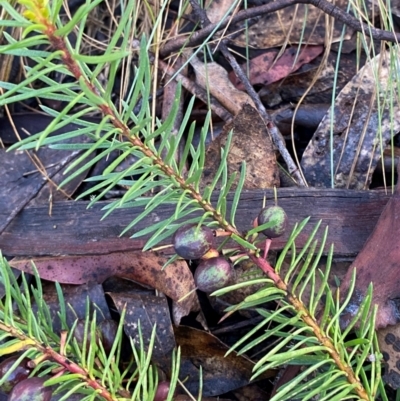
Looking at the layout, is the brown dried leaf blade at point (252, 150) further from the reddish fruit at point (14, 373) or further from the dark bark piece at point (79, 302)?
the reddish fruit at point (14, 373)

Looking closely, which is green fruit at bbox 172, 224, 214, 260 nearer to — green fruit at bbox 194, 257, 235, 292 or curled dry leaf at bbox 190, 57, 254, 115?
green fruit at bbox 194, 257, 235, 292

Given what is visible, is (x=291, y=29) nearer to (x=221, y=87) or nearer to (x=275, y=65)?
(x=275, y=65)

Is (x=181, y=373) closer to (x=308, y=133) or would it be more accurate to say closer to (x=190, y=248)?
(x=190, y=248)

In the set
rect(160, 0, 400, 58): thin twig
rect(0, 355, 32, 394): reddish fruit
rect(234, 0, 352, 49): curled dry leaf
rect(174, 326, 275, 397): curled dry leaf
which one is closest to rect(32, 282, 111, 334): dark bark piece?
rect(174, 326, 275, 397): curled dry leaf

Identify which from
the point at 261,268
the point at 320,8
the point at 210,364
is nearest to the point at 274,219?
the point at 261,268

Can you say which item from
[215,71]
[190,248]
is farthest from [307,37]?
[190,248]
